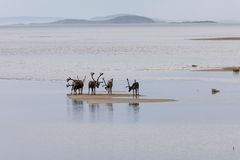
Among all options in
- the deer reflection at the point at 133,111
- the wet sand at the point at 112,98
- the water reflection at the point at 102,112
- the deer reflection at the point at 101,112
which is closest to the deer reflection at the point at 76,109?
the water reflection at the point at 102,112

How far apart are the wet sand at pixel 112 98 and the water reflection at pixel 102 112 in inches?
29.7

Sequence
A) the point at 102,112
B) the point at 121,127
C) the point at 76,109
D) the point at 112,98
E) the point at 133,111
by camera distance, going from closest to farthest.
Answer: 1. the point at 121,127
2. the point at 102,112
3. the point at 133,111
4. the point at 76,109
5. the point at 112,98

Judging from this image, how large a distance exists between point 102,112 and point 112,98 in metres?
4.13

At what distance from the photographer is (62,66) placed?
56.7m

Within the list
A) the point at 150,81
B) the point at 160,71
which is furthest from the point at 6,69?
the point at 150,81

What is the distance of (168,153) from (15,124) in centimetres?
772

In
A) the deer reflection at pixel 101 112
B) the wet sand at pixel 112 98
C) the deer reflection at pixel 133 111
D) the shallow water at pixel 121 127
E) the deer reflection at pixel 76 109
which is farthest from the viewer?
the wet sand at pixel 112 98

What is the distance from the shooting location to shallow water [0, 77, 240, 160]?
21.0 metres

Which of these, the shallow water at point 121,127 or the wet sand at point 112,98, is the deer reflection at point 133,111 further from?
the wet sand at point 112,98

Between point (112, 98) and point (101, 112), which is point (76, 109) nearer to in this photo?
point (101, 112)

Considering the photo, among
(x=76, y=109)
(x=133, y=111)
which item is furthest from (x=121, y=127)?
(x=76, y=109)

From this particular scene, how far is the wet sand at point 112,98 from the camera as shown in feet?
106

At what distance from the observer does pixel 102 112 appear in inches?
1148

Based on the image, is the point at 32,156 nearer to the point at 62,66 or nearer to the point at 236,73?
the point at 236,73
